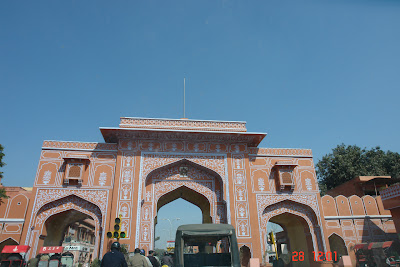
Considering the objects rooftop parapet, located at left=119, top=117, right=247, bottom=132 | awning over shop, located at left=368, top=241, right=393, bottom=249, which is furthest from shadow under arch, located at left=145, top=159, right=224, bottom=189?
awning over shop, located at left=368, top=241, right=393, bottom=249

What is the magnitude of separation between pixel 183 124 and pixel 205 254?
997 centimetres

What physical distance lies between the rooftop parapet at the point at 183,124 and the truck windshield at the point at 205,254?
30.5 ft

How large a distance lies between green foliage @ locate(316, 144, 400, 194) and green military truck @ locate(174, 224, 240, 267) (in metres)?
24.3

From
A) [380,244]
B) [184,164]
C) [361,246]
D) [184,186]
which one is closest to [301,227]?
[361,246]

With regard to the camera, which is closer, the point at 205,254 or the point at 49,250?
the point at 205,254

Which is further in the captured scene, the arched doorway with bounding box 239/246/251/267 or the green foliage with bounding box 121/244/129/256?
the arched doorway with bounding box 239/246/251/267

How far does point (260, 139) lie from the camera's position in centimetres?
1764

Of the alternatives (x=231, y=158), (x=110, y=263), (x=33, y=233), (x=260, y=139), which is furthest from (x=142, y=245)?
(x=110, y=263)

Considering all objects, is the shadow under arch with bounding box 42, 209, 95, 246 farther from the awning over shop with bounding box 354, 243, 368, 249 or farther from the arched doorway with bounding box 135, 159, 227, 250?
the awning over shop with bounding box 354, 243, 368, 249

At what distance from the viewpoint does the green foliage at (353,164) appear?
2780 centimetres

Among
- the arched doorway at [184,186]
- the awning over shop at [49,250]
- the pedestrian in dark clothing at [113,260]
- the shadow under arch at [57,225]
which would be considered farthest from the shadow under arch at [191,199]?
the pedestrian in dark clothing at [113,260]

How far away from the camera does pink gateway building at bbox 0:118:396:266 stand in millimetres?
15000

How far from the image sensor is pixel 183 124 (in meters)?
17.4

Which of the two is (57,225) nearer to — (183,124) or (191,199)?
(191,199)
